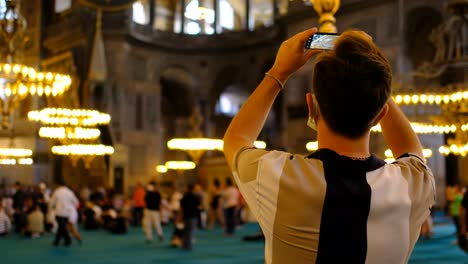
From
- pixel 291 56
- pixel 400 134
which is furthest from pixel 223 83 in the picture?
pixel 291 56

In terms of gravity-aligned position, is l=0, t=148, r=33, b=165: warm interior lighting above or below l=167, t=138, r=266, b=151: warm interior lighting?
below

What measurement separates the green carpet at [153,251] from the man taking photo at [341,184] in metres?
9.77

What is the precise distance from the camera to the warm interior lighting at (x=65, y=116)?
693 inches

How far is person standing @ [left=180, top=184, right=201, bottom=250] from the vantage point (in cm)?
1316

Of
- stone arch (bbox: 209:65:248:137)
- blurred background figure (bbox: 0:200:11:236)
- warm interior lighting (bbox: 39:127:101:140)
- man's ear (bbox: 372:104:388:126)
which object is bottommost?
blurred background figure (bbox: 0:200:11:236)

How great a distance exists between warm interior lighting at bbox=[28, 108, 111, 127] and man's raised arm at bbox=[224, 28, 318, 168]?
651 inches

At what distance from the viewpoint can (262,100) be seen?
1.59 meters

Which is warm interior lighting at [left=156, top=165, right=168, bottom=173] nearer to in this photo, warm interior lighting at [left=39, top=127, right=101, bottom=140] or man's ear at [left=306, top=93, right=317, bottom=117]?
warm interior lighting at [left=39, top=127, right=101, bottom=140]

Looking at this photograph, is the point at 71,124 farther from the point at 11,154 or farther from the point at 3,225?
the point at 11,154

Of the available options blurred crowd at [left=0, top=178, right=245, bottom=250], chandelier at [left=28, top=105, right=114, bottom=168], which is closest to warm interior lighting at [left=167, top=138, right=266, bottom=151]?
blurred crowd at [left=0, top=178, right=245, bottom=250]

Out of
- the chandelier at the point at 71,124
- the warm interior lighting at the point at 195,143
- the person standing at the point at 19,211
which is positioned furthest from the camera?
the warm interior lighting at the point at 195,143

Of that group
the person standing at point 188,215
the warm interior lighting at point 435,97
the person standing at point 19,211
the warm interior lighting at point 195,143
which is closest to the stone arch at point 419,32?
the warm interior lighting at point 195,143

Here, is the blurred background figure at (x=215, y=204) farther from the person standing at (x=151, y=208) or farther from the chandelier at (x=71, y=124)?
the person standing at (x=151, y=208)

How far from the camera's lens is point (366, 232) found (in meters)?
1.40
